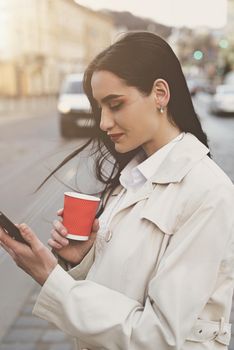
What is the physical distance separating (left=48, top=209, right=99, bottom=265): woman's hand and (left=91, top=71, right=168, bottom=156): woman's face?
0.80 feet

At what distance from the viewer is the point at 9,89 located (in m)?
54.2

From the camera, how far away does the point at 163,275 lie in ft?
4.31

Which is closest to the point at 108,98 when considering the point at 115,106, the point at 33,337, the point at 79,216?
the point at 115,106

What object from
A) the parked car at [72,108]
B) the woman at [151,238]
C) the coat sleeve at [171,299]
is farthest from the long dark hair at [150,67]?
the parked car at [72,108]

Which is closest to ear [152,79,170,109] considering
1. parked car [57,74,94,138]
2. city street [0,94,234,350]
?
city street [0,94,234,350]

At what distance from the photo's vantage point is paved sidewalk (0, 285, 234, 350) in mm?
3551

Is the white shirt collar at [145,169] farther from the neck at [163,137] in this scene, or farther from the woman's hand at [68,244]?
the woman's hand at [68,244]

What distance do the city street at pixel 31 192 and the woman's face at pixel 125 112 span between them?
1.96 ft

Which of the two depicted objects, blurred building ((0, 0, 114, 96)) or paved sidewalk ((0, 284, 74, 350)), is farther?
blurred building ((0, 0, 114, 96))

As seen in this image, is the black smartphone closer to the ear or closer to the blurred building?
the ear

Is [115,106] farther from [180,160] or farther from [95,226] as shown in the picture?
[95,226]

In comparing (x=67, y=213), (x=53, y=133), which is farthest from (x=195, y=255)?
(x=53, y=133)

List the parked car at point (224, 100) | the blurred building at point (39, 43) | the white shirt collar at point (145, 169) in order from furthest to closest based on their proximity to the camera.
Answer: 1. the blurred building at point (39, 43)
2. the parked car at point (224, 100)
3. the white shirt collar at point (145, 169)

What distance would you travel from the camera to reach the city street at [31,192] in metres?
3.64
